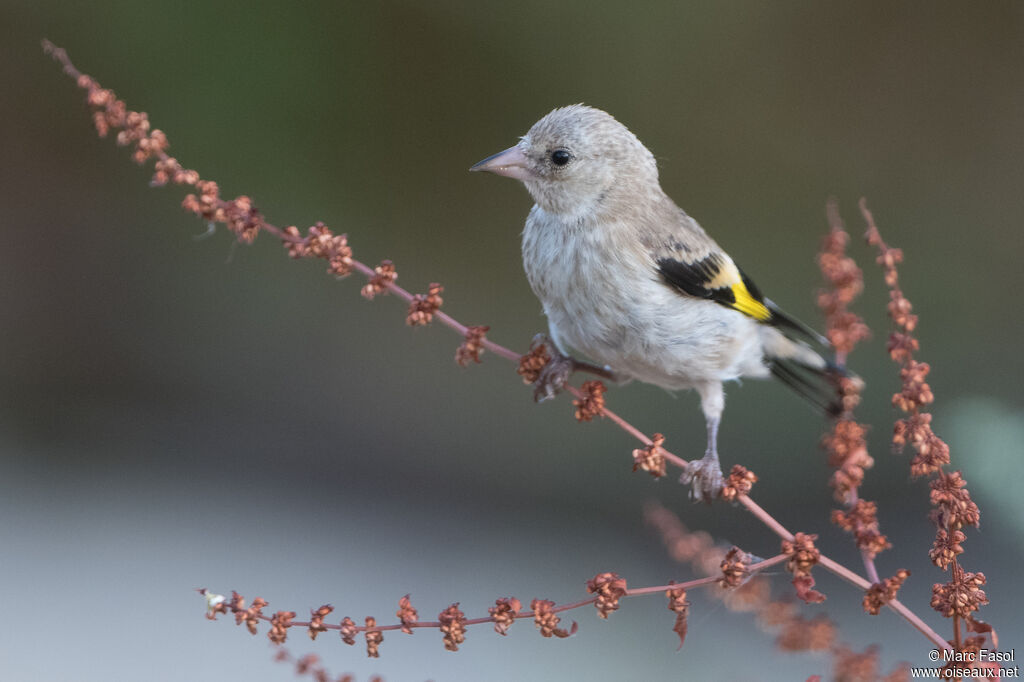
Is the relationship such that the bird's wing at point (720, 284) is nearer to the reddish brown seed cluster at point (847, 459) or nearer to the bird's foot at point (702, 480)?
the bird's foot at point (702, 480)

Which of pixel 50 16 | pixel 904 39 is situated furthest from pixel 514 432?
pixel 50 16

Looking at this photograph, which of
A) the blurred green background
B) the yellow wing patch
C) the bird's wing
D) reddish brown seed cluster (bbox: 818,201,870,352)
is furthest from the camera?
the blurred green background

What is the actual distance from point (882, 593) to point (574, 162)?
46.9 inches

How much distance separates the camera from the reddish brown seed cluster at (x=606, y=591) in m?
1.29

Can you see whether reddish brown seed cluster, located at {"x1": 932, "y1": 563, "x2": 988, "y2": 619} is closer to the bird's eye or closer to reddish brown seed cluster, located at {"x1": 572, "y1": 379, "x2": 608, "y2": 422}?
reddish brown seed cluster, located at {"x1": 572, "y1": 379, "x2": 608, "y2": 422}

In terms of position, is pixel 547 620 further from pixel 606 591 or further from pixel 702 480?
pixel 702 480

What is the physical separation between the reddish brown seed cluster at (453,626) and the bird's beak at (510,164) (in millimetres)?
978

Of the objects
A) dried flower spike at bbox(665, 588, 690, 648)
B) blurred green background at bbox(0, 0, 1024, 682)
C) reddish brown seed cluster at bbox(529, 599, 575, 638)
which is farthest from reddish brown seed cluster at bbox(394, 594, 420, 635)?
blurred green background at bbox(0, 0, 1024, 682)

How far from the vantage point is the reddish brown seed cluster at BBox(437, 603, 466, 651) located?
1268mm

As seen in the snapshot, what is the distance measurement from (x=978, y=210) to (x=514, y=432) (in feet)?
6.80

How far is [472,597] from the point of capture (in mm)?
4031

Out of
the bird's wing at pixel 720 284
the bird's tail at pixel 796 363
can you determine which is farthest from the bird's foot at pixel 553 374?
the bird's tail at pixel 796 363

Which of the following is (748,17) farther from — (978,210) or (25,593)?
(25,593)

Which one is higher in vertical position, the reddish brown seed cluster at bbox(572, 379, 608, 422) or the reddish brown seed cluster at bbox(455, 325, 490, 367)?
the reddish brown seed cluster at bbox(455, 325, 490, 367)
